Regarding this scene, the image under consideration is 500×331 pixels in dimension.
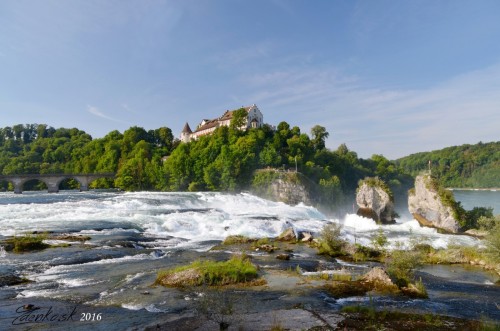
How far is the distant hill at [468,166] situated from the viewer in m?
157

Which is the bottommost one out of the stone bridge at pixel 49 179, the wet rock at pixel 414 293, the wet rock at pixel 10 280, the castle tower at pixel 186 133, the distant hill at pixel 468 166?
the wet rock at pixel 414 293

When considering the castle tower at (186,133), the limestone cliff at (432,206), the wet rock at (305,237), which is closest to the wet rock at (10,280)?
the wet rock at (305,237)

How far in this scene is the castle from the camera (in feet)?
315

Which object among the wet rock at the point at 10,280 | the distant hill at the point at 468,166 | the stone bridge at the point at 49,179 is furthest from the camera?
the distant hill at the point at 468,166

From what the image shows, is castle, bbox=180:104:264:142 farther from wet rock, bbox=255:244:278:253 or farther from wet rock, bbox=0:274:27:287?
wet rock, bbox=0:274:27:287

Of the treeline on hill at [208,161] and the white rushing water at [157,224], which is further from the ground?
the treeline on hill at [208,161]

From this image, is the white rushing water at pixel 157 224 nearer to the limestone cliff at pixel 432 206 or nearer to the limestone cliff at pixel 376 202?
the limestone cliff at pixel 432 206

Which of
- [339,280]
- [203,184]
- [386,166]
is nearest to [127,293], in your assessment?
[339,280]

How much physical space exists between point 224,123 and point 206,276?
90.5 meters

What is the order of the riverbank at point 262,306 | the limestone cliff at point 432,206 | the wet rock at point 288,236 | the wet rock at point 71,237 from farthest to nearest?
the limestone cliff at point 432,206, the wet rock at point 288,236, the wet rock at point 71,237, the riverbank at point 262,306

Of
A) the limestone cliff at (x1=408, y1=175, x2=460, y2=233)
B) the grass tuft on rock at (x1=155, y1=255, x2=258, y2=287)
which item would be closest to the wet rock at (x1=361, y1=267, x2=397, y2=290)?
the grass tuft on rock at (x1=155, y1=255, x2=258, y2=287)

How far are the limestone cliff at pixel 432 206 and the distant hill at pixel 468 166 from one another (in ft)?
378

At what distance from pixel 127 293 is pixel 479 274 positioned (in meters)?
21.0

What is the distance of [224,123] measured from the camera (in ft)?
340
